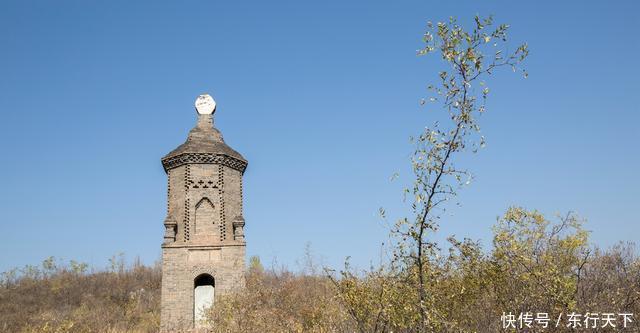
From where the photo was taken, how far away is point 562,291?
9.31 m

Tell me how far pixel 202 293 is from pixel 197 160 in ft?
16.4

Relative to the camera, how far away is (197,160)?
69.3 ft

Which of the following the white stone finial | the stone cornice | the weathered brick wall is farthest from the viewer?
the white stone finial

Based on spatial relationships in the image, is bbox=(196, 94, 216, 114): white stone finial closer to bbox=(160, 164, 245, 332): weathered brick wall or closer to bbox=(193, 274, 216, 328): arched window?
bbox=(160, 164, 245, 332): weathered brick wall

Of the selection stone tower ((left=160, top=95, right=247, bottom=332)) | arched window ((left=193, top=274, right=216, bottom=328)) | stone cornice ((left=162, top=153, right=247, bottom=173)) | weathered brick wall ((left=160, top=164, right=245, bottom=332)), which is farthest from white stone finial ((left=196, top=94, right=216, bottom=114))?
arched window ((left=193, top=274, right=216, bottom=328))

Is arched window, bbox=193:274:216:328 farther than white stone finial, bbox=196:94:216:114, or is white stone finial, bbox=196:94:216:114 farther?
white stone finial, bbox=196:94:216:114

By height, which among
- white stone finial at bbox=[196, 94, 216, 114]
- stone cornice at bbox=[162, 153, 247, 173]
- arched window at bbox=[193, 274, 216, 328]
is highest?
white stone finial at bbox=[196, 94, 216, 114]

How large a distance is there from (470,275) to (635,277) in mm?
8761

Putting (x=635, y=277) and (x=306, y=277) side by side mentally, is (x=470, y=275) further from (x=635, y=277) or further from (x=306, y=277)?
(x=306, y=277)

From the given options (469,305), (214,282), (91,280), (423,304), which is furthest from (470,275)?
(91,280)

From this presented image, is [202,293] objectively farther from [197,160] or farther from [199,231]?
[197,160]

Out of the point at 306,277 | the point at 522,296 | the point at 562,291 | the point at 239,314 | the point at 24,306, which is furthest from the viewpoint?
the point at 306,277

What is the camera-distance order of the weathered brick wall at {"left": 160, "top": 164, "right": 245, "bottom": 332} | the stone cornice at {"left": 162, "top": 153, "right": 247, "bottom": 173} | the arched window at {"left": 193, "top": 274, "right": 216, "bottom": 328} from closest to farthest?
the weathered brick wall at {"left": 160, "top": 164, "right": 245, "bottom": 332} < the arched window at {"left": 193, "top": 274, "right": 216, "bottom": 328} < the stone cornice at {"left": 162, "top": 153, "right": 247, "bottom": 173}

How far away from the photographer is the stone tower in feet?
64.8
